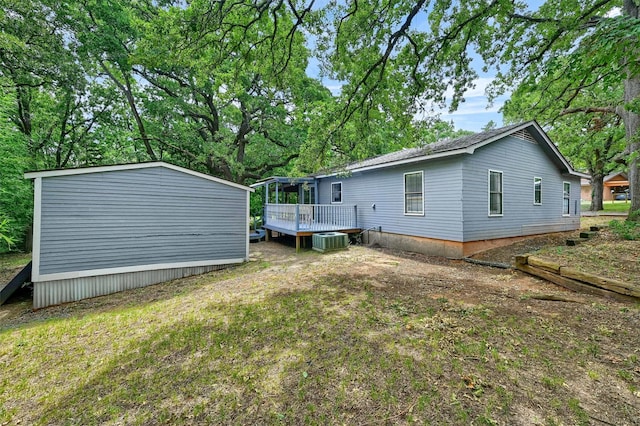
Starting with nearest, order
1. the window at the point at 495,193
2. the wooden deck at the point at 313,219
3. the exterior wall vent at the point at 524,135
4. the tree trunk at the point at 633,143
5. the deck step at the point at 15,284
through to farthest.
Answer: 1. the deck step at the point at 15,284
2. the window at the point at 495,193
3. the tree trunk at the point at 633,143
4. the exterior wall vent at the point at 524,135
5. the wooden deck at the point at 313,219

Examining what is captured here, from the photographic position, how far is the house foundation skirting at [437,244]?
8117 millimetres

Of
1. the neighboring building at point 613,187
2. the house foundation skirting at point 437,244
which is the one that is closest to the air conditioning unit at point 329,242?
the house foundation skirting at point 437,244

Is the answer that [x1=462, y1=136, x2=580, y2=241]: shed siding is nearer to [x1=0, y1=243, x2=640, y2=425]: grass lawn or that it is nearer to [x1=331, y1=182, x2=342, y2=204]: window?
[x1=0, y1=243, x2=640, y2=425]: grass lawn

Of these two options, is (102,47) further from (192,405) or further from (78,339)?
(192,405)

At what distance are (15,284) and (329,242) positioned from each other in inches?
331

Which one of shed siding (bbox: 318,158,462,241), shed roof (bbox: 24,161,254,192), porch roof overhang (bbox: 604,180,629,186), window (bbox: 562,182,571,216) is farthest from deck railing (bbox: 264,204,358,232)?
porch roof overhang (bbox: 604,180,629,186)

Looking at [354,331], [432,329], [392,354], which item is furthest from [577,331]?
[354,331]

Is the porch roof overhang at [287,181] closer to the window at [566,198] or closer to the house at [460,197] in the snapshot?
the house at [460,197]

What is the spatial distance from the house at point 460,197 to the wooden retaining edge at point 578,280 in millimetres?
2179

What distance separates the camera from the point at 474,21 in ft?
20.6

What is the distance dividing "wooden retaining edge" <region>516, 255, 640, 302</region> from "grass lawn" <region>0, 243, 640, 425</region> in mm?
362

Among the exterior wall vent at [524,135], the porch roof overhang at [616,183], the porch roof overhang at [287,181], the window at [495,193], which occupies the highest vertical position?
the porch roof overhang at [616,183]

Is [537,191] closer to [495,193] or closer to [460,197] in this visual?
[495,193]

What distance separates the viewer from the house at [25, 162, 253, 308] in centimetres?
574
